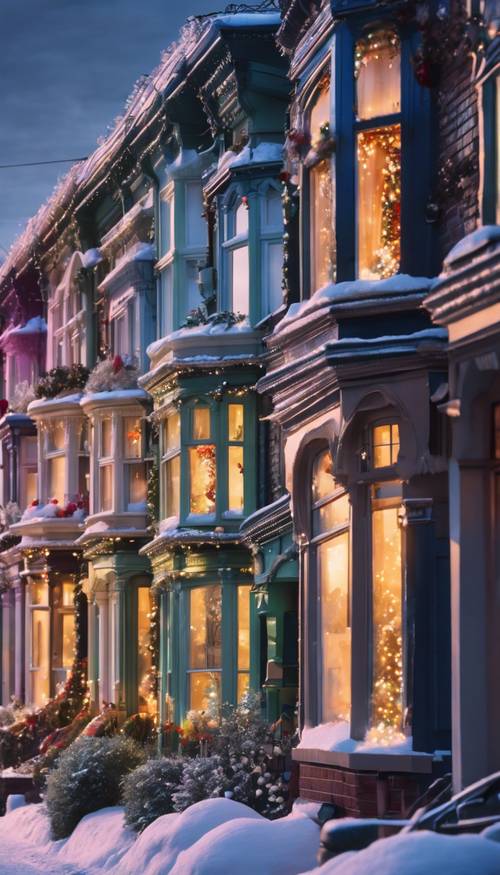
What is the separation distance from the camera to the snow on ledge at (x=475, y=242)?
16.6 meters

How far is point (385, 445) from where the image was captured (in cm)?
2034

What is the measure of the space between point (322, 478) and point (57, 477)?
2192cm

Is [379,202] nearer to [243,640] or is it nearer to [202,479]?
[202,479]

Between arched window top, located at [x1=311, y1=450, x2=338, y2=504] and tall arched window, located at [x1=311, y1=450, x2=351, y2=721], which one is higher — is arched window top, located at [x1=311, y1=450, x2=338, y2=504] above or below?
above

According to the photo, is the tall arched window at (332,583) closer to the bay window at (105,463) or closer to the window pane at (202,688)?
the window pane at (202,688)

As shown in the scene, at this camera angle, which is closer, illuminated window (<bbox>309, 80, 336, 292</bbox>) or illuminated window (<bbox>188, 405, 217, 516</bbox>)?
illuminated window (<bbox>309, 80, 336, 292</bbox>)

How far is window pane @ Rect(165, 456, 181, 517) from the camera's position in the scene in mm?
32969

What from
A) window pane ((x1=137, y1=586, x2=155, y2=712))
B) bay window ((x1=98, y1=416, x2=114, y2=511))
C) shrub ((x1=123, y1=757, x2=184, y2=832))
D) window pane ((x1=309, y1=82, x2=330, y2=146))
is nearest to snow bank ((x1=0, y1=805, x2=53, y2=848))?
shrub ((x1=123, y1=757, x2=184, y2=832))

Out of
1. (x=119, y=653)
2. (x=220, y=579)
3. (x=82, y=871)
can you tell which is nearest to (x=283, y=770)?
(x=82, y=871)

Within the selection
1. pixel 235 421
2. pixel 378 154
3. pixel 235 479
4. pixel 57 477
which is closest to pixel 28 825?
pixel 235 479

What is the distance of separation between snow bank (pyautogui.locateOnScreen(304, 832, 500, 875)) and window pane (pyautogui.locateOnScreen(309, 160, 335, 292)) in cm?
965

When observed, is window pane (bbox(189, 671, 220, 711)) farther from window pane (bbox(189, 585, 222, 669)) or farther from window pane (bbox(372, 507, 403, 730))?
window pane (bbox(372, 507, 403, 730))

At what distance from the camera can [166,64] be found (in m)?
34.3

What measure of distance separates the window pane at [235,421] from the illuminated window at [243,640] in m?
2.48
